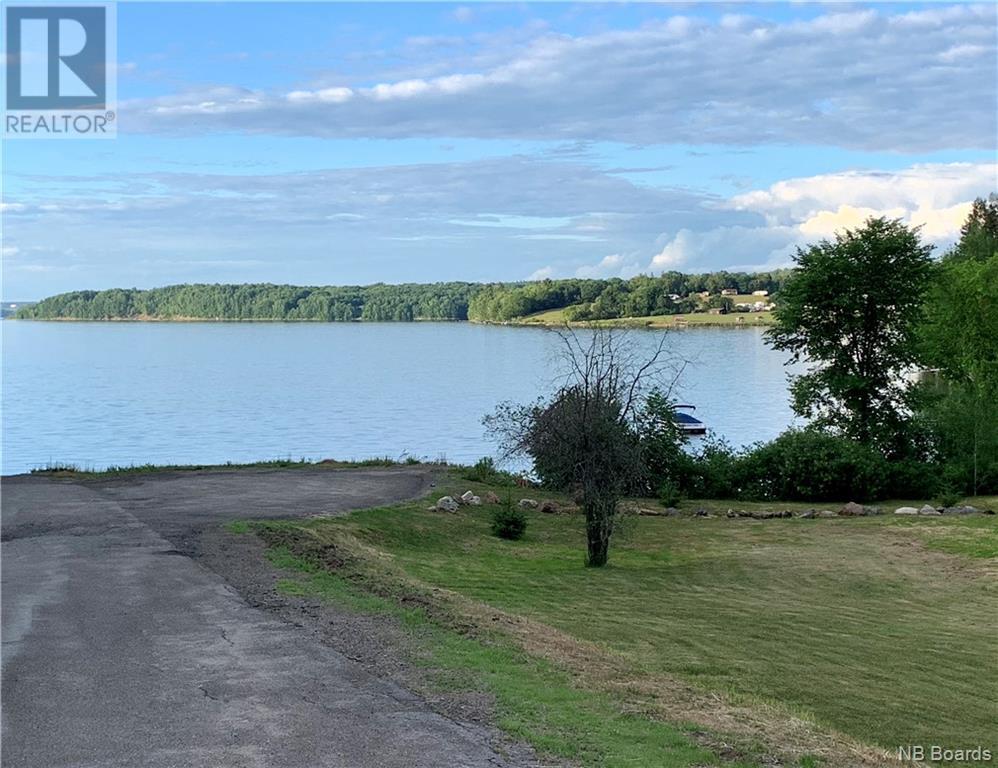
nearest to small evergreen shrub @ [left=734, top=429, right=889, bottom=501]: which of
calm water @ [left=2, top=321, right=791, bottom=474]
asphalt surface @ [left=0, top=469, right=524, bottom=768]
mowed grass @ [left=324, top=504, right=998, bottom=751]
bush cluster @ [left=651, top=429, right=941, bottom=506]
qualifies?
bush cluster @ [left=651, top=429, right=941, bottom=506]

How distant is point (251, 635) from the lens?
38.6ft

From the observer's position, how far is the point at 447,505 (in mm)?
26188

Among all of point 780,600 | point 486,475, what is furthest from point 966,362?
point 780,600

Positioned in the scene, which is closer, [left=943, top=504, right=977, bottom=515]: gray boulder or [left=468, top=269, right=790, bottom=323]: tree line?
[left=943, top=504, right=977, bottom=515]: gray boulder

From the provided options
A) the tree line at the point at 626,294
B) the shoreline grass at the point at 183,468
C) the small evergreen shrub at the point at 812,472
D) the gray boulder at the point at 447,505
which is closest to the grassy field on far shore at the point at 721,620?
the gray boulder at the point at 447,505

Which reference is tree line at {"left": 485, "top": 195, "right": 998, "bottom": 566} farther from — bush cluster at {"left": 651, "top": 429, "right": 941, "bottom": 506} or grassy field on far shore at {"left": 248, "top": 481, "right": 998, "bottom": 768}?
grassy field on far shore at {"left": 248, "top": 481, "right": 998, "bottom": 768}

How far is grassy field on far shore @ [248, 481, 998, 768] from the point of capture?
9.36 m

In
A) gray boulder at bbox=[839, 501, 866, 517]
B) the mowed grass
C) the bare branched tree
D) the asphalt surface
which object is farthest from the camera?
gray boulder at bbox=[839, 501, 866, 517]

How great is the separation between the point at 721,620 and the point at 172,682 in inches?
337

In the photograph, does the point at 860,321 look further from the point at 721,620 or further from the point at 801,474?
the point at 721,620

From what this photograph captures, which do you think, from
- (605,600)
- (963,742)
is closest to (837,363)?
(605,600)

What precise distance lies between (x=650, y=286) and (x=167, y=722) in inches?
5664

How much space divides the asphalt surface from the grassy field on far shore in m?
1.22

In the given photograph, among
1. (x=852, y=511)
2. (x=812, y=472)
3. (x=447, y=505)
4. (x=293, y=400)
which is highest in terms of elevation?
(x=293, y=400)
